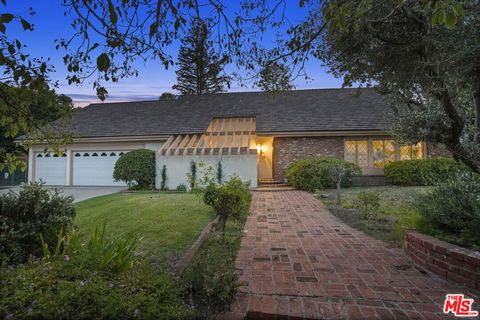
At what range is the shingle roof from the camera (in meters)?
17.2

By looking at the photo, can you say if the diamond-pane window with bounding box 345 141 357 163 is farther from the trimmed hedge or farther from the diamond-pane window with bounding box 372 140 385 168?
the trimmed hedge

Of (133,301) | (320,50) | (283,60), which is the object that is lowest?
(133,301)

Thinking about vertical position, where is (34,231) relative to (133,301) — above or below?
above

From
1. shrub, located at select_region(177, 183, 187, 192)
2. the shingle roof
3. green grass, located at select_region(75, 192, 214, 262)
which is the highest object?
the shingle roof

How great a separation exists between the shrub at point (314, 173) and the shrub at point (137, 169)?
7825 mm

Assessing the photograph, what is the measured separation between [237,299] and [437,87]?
184 inches

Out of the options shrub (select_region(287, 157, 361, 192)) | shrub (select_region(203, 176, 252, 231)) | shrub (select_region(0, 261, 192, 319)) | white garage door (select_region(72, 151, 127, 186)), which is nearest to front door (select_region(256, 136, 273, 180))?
shrub (select_region(287, 157, 361, 192))

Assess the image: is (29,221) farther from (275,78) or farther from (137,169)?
(137,169)

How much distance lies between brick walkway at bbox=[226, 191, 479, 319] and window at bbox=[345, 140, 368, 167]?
11.0 meters

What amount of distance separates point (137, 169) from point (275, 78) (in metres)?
12.3

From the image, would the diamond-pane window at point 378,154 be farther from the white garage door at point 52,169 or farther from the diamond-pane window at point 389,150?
the white garage door at point 52,169

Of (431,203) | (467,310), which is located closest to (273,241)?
(431,203)

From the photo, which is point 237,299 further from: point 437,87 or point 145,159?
point 145,159

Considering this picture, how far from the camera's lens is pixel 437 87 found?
16.1ft
